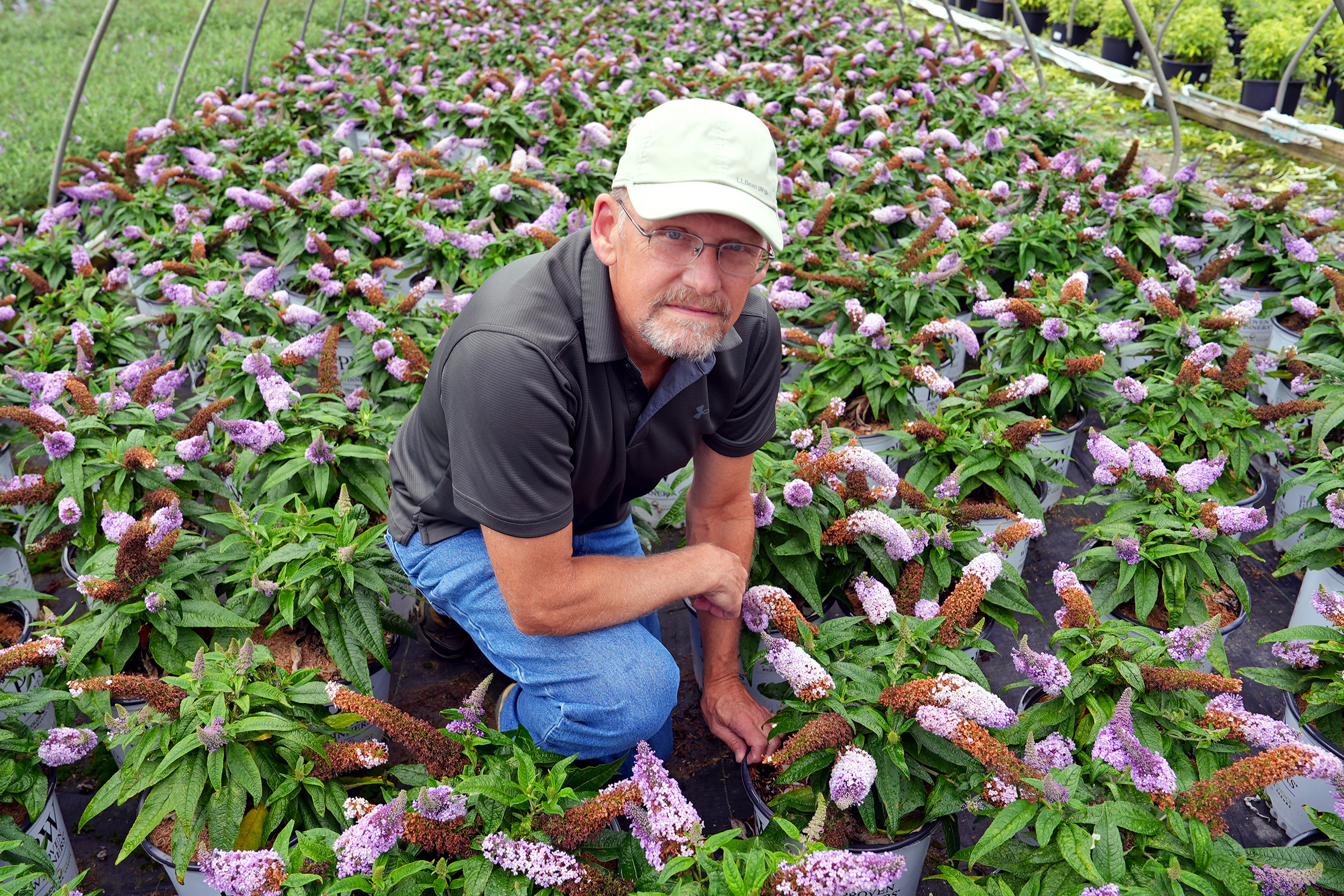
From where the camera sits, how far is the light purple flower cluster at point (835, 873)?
1.75 meters

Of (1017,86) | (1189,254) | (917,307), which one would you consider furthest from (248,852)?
(1017,86)

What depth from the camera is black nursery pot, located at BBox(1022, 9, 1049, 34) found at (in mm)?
17562

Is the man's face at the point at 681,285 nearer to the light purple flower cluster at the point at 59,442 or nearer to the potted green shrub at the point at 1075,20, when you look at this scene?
the light purple flower cluster at the point at 59,442

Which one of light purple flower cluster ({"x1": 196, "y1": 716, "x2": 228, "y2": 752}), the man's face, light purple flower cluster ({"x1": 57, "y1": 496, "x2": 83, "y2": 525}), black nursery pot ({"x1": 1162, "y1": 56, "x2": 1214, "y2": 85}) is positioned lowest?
light purple flower cluster ({"x1": 57, "y1": 496, "x2": 83, "y2": 525})

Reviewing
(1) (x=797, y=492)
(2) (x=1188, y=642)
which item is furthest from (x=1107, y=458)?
(1) (x=797, y=492)

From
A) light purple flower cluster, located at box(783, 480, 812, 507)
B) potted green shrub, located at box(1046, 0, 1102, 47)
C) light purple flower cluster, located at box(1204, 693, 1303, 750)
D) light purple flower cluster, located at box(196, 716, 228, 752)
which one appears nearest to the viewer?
light purple flower cluster, located at box(1204, 693, 1303, 750)

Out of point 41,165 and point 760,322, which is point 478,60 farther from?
point 760,322

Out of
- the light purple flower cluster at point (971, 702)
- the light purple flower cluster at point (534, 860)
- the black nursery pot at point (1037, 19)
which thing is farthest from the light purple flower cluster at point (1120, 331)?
the black nursery pot at point (1037, 19)

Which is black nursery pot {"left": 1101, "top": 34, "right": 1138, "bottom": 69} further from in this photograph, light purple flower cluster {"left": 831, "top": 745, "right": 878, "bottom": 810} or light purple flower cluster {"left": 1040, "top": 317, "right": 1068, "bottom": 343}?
light purple flower cluster {"left": 831, "top": 745, "right": 878, "bottom": 810}

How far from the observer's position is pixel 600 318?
2.25 metres

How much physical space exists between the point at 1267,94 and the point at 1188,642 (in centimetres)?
1032

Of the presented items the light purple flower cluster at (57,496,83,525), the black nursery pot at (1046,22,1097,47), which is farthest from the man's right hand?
the black nursery pot at (1046,22,1097,47)

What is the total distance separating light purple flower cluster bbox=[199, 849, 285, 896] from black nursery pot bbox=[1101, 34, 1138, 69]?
51.6 feet

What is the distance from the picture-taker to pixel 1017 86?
8.73 meters
